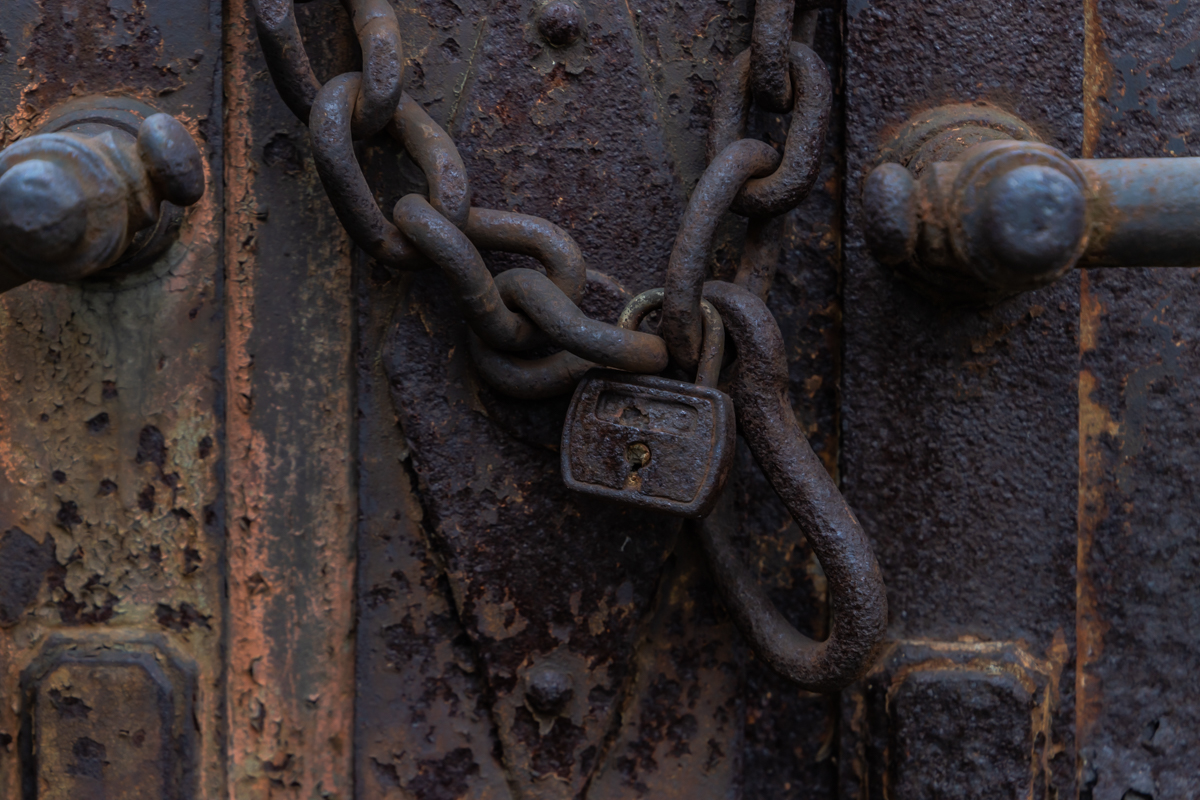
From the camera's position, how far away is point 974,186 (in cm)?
41

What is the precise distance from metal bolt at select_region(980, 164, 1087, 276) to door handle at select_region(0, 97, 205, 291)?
42 centimetres

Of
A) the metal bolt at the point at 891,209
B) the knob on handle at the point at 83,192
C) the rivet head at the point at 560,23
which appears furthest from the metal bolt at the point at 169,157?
the metal bolt at the point at 891,209

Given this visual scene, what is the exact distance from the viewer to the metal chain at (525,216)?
464 mm

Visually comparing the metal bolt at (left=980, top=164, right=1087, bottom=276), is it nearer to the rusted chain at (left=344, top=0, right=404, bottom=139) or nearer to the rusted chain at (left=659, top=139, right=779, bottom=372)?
the rusted chain at (left=659, top=139, right=779, bottom=372)

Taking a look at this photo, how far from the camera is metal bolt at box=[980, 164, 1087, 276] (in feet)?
1.29

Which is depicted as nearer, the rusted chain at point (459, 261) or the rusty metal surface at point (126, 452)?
the rusted chain at point (459, 261)

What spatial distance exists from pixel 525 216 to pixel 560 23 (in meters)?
0.13

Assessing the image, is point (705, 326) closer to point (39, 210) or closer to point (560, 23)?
point (560, 23)

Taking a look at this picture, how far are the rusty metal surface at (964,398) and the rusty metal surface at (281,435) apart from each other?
0.35 meters

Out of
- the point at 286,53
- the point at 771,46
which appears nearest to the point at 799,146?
the point at 771,46

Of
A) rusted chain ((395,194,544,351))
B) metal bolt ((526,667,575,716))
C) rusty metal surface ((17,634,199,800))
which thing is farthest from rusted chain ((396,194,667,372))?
rusty metal surface ((17,634,199,800))

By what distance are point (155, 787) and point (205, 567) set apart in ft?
0.48

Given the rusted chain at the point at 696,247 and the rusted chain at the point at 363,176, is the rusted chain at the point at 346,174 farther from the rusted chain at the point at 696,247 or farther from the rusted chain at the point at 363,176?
the rusted chain at the point at 696,247

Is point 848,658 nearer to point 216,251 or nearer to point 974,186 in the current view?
point 974,186
